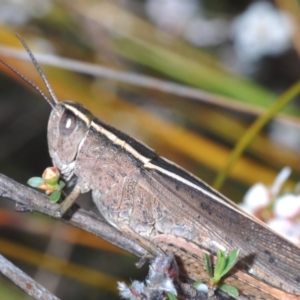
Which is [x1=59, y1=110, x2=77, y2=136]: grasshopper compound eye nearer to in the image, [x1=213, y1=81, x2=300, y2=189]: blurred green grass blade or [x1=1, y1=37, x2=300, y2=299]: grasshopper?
[x1=1, y1=37, x2=300, y2=299]: grasshopper

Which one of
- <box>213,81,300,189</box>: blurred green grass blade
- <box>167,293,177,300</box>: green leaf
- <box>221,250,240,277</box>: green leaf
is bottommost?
<box>167,293,177,300</box>: green leaf

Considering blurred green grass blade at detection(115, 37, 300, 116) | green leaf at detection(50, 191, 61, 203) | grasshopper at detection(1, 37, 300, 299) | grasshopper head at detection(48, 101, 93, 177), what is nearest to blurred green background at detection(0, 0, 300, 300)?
blurred green grass blade at detection(115, 37, 300, 116)

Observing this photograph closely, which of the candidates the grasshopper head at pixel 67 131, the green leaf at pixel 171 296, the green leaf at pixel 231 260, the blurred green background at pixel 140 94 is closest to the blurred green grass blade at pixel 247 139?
the blurred green background at pixel 140 94

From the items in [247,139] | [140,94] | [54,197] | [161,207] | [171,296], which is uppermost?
[140,94]

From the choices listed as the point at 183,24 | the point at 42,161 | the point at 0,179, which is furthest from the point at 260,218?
the point at 183,24

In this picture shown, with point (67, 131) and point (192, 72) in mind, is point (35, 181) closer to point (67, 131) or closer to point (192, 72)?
point (67, 131)

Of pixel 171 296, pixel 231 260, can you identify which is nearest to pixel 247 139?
pixel 231 260
